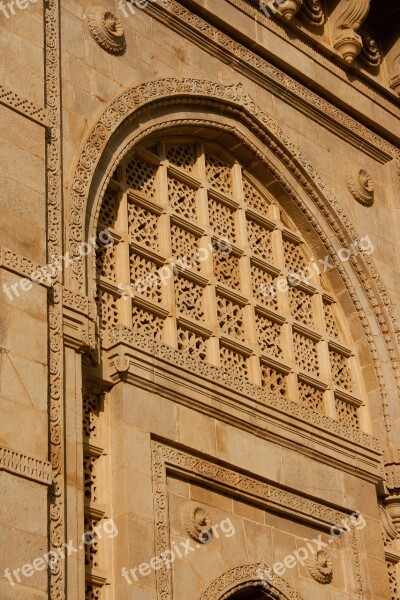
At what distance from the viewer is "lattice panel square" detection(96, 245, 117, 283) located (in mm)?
10477

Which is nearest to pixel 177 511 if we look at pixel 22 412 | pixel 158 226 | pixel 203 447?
pixel 203 447

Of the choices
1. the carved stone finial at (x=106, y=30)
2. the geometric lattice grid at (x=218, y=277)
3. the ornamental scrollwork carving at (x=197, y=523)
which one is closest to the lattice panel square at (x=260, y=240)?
the geometric lattice grid at (x=218, y=277)

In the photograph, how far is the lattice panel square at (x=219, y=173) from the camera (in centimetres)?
1212

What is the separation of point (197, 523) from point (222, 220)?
308cm

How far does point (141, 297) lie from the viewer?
10625 mm

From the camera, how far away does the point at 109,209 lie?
1085cm

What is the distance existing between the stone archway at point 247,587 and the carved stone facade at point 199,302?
19 millimetres

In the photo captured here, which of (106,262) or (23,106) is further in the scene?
(106,262)

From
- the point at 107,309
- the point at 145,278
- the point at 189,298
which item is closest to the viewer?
the point at 107,309

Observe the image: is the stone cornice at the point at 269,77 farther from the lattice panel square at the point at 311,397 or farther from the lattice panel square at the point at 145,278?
the lattice panel square at the point at 311,397

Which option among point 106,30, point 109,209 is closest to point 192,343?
point 109,209

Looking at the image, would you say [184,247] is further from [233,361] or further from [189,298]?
[233,361]

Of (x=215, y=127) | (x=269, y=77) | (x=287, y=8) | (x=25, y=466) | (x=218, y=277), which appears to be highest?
(x=287, y=8)

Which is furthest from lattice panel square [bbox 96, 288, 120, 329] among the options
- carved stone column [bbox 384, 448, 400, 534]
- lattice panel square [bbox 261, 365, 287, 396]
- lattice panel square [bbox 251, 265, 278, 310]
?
carved stone column [bbox 384, 448, 400, 534]
